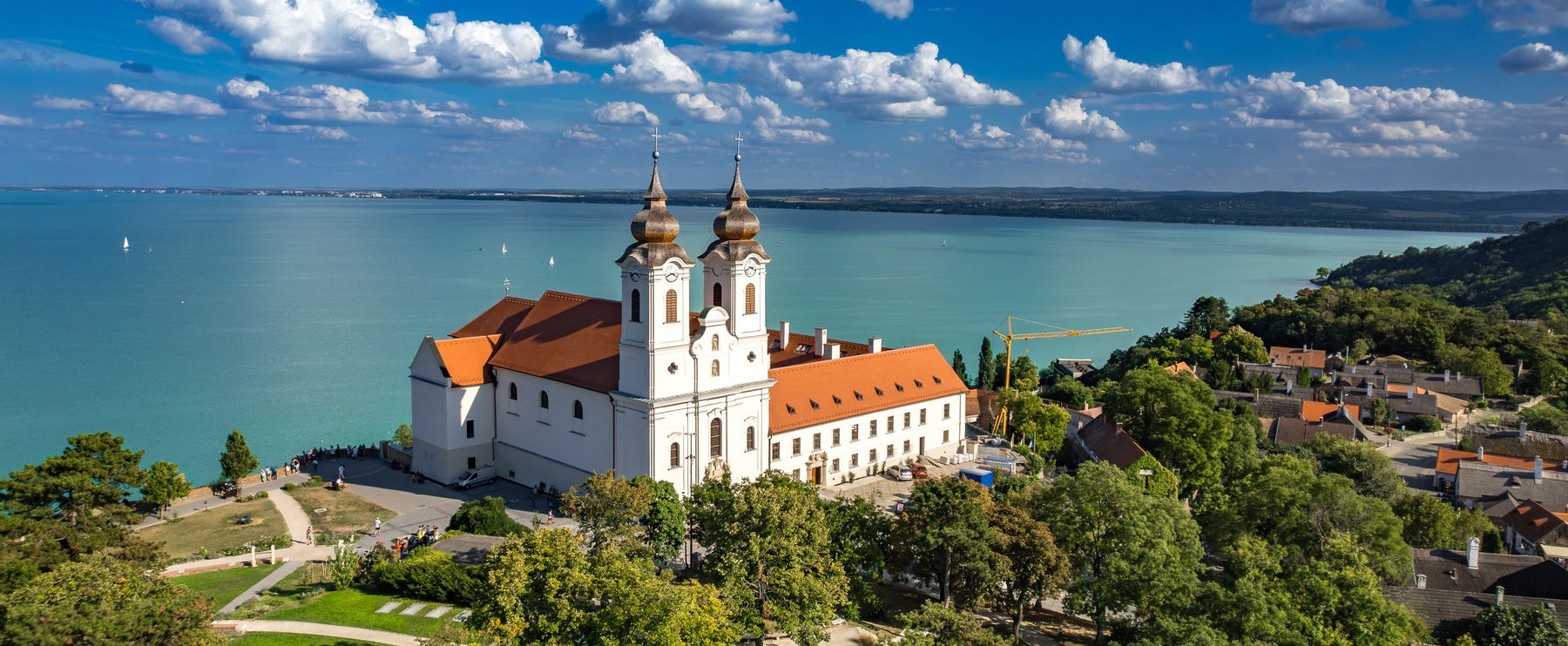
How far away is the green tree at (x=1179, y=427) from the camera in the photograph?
123ft

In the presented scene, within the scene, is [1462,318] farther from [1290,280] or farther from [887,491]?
[1290,280]

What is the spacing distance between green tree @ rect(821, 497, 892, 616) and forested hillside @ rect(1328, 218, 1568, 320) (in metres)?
69.3

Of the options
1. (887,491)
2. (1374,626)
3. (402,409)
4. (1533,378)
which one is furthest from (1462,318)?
(402,409)

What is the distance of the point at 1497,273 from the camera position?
10381 cm

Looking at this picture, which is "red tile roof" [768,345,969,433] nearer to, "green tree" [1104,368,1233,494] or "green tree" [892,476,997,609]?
"green tree" [1104,368,1233,494]

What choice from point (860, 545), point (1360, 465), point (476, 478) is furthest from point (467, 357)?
point (1360, 465)

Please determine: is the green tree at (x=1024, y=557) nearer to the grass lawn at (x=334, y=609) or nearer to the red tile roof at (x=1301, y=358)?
the grass lawn at (x=334, y=609)

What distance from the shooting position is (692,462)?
33.8m

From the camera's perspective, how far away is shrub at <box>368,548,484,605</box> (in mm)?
24594

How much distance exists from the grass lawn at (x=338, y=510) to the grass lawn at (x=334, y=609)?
6329 millimetres

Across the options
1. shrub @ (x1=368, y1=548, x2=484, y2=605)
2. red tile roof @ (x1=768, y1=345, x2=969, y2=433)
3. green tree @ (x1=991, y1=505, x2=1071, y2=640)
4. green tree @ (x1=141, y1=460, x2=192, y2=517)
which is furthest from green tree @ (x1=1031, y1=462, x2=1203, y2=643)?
green tree @ (x1=141, y1=460, x2=192, y2=517)

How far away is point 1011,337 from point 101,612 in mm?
57662

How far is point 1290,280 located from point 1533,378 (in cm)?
9070

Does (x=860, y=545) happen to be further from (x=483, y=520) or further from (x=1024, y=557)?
(x=483, y=520)
